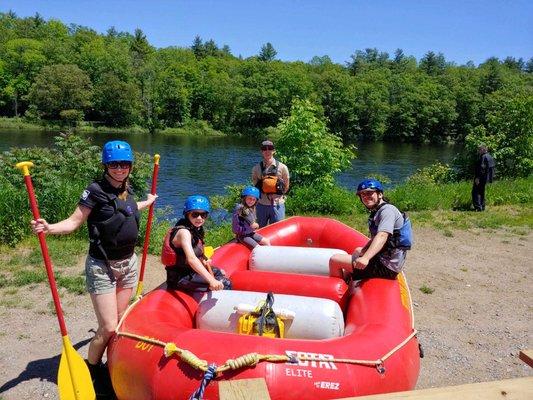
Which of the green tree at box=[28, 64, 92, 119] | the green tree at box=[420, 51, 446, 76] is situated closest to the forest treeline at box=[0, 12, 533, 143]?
the green tree at box=[28, 64, 92, 119]

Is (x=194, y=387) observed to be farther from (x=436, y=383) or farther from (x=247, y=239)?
(x=247, y=239)

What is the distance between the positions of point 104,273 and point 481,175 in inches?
395

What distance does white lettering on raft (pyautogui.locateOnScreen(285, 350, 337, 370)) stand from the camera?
323cm

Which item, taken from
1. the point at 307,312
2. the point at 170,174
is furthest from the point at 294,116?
the point at 170,174

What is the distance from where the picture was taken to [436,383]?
459cm

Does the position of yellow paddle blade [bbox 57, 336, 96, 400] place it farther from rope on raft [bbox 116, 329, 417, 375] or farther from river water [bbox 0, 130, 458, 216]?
river water [bbox 0, 130, 458, 216]

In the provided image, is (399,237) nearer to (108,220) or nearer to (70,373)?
(108,220)

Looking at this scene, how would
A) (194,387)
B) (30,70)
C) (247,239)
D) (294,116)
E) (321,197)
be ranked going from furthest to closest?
(30,70)
(294,116)
(321,197)
(247,239)
(194,387)

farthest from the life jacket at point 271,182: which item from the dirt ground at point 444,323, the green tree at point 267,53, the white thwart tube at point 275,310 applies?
the green tree at point 267,53

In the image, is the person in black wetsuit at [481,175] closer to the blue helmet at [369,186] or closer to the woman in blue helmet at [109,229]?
the blue helmet at [369,186]

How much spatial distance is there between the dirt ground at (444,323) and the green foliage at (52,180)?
2089mm

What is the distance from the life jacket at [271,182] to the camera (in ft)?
23.0

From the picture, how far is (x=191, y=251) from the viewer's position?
4215 millimetres

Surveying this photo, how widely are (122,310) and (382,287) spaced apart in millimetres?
2495
